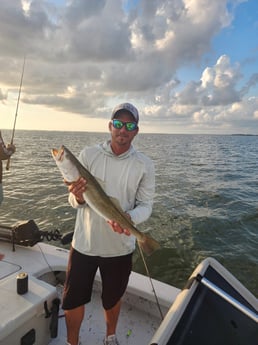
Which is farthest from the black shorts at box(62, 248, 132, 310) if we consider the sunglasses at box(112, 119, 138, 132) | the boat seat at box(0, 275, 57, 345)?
the sunglasses at box(112, 119, 138, 132)

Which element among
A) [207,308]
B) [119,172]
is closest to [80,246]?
[119,172]

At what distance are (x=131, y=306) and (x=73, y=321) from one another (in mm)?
1405

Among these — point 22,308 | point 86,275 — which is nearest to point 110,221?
point 86,275

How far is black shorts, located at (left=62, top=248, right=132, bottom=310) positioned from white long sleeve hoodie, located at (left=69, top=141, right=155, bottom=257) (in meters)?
0.10

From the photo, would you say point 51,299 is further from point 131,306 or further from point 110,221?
point 131,306

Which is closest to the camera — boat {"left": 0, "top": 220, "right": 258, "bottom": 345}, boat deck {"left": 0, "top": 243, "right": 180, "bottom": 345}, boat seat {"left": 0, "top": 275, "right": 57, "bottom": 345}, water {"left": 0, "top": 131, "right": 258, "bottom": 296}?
boat {"left": 0, "top": 220, "right": 258, "bottom": 345}

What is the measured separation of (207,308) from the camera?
7.97 feet

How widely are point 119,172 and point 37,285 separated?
1.75 meters

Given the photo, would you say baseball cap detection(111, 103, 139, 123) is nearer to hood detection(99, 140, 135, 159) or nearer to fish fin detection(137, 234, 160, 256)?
hood detection(99, 140, 135, 159)

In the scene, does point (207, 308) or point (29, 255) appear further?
point (29, 255)

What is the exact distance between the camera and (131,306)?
182 inches

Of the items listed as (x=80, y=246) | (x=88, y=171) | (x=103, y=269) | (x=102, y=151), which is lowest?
(x=103, y=269)

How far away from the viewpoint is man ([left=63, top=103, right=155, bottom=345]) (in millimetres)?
3379

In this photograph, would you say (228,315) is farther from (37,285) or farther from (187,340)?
(37,285)
